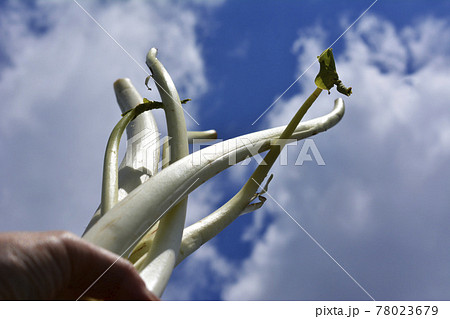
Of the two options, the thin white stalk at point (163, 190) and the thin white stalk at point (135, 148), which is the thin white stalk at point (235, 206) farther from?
the thin white stalk at point (135, 148)

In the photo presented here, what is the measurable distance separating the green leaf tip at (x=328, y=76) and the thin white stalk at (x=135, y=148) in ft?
3.26

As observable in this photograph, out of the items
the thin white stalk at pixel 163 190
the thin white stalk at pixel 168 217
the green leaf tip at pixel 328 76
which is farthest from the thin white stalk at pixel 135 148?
the green leaf tip at pixel 328 76

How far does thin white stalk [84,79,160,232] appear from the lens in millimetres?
2090

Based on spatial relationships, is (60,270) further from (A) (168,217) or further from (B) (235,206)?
(B) (235,206)

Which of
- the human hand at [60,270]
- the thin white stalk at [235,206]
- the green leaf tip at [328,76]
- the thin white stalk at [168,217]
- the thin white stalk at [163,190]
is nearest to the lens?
the human hand at [60,270]

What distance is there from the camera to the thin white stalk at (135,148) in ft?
6.86

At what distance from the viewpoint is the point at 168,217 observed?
177cm

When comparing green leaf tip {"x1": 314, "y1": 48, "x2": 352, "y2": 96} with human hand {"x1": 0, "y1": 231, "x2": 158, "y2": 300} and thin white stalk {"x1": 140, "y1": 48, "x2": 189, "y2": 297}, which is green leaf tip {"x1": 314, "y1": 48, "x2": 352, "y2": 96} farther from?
human hand {"x1": 0, "y1": 231, "x2": 158, "y2": 300}

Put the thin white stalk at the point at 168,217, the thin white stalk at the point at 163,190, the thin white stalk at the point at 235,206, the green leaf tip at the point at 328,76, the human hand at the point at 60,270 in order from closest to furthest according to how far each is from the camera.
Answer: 1. the human hand at the point at 60,270
2. the thin white stalk at the point at 163,190
3. the thin white stalk at the point at 168,217
4. the thin white stalk at the point at 235,206
5. the green leaf tip at the point at 328,76

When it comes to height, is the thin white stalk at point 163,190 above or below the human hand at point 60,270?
above

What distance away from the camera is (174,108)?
2074 mm

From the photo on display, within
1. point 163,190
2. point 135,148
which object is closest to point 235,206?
point 163,190

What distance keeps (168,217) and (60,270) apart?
70 cm
